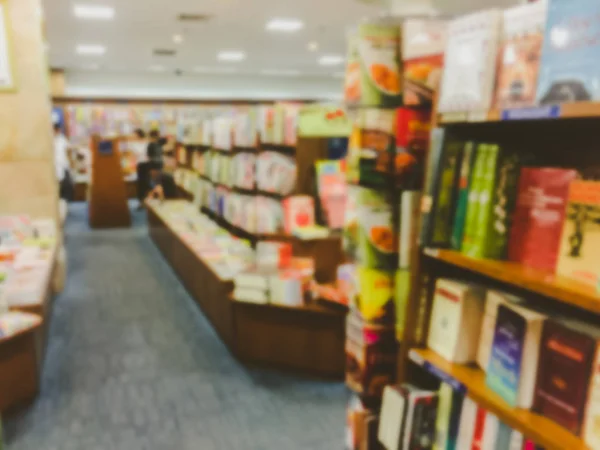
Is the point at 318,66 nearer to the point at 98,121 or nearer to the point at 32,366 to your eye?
the point at 98,121

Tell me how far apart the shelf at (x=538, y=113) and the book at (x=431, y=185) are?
0.24ft

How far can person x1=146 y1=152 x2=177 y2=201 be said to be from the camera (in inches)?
358

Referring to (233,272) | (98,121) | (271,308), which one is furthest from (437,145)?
(98,121)

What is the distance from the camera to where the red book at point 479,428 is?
1.72 metres

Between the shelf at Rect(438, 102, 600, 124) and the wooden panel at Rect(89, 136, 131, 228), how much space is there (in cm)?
837

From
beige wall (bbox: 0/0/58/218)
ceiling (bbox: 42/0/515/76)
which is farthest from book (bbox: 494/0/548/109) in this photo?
beige wall (bbox: 0/0/58/218)

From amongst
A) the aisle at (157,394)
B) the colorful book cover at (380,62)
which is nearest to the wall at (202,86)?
the aisle at (157,394)

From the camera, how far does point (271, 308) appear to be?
3.81 meters

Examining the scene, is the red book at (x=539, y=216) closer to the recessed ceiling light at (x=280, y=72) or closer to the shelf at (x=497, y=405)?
the shelf at (x=497, y=405)

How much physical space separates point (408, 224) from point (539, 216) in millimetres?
543

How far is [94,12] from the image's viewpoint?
8.45 m

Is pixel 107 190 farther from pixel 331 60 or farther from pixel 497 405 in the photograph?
pixel 497 405

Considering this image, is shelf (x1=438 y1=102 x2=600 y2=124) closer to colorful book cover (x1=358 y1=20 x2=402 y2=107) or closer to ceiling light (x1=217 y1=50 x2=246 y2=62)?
colorful book cover (x1=358 y1=20 x2=402 y2=107)

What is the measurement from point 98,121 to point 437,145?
1378cm
